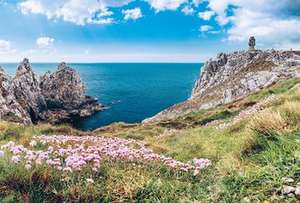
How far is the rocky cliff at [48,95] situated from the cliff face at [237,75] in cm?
4818

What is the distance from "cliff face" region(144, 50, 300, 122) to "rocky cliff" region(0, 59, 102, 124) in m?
48.2

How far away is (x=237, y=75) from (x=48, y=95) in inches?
3410

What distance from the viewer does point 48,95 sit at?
16212 cm

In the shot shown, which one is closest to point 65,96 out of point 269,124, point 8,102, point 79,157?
point 8,102

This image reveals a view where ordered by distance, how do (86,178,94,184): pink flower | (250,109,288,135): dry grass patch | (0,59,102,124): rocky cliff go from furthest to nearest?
(0,59,102,124): rocky cliff
(250,109,288,135): dry grass patch
(86,178,94,184): pink flower

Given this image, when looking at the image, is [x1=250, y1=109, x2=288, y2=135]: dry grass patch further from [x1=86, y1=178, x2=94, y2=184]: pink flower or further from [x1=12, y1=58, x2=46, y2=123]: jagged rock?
[x1=12, y1=58, x2=46, y2=123]: jagged rock

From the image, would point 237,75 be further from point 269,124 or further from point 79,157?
point 79,157

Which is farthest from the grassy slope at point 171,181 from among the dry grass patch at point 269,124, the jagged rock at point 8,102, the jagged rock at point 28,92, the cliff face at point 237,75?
the jagged rock at point 28,92

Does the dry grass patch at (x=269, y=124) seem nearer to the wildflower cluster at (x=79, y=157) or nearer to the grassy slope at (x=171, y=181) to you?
the grassy slope at (x=171, y=181)

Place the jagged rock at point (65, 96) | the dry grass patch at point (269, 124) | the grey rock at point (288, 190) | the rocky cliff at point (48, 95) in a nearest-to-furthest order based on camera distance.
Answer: the grey rock at point (288, 190) → the dry grass patch at point (269, 124) → the rocky cliff at point (48, 95) → the jagged rock at point (65, 96)

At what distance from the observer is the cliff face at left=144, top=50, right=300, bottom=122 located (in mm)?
83062

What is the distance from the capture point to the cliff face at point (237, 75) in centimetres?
8306

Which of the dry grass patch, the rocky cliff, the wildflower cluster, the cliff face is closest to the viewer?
the wildflower cluster

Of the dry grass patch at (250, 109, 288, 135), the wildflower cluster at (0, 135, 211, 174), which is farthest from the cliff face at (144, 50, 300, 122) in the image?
the wildflower cluster at (0, 135, 211, 174)
